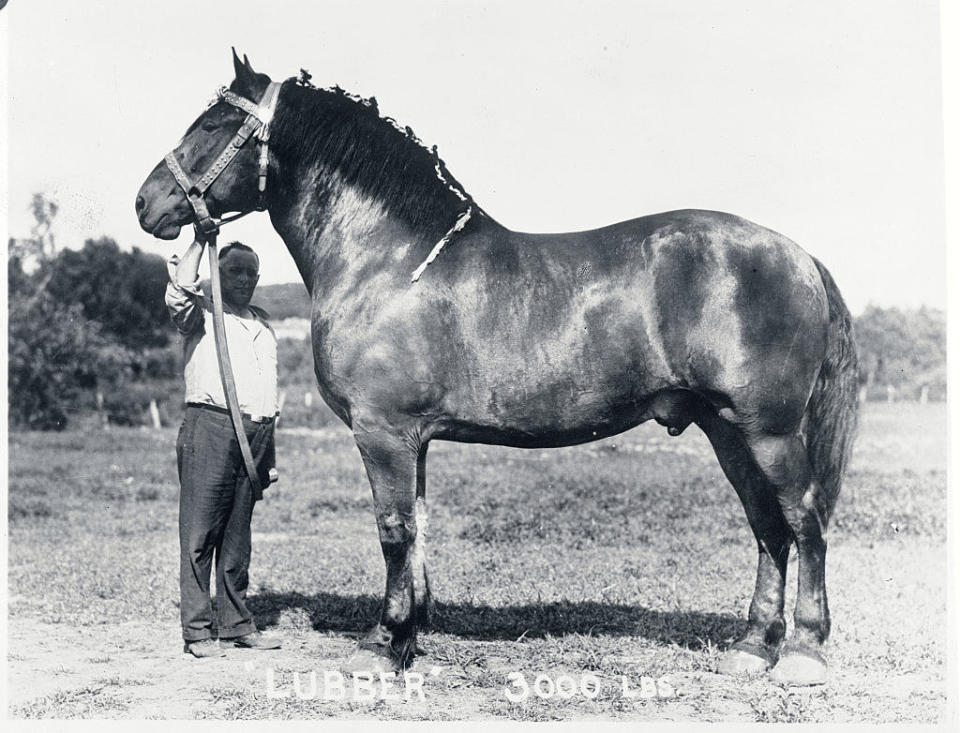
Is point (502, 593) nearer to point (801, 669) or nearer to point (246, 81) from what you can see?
point (801, 669)

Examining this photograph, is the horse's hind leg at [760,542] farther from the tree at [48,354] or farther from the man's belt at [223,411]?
the tree at [48,354]

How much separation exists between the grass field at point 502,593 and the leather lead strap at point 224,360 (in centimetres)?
114

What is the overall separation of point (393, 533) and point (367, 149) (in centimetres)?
194

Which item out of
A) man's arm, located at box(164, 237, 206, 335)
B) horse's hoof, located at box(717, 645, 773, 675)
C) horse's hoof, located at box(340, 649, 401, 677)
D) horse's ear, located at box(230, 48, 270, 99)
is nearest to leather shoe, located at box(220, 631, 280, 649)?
horse's hoof, located at box(340, 649, 401, 677)

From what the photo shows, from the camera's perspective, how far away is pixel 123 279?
15.9 meters

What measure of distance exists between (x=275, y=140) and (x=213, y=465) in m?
1.81

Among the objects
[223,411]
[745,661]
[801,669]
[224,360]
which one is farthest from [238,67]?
[801,669]

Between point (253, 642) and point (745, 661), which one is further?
point (253, 642)

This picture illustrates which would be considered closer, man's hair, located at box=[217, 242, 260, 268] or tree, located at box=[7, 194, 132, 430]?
man's hair, located at box=[217, 242, 260, 268]

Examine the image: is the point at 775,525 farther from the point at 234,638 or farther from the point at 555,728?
the point at 234,638

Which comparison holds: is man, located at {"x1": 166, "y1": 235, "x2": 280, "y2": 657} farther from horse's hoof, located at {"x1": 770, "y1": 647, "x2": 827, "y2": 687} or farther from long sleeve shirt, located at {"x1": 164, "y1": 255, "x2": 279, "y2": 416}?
horse's hoof, located at {"x1": 770, "y1": 647, "x2": 827, "y2": 687}

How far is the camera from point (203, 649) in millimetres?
4809

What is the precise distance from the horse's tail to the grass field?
102 cm

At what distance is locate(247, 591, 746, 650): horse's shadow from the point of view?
5070mm
